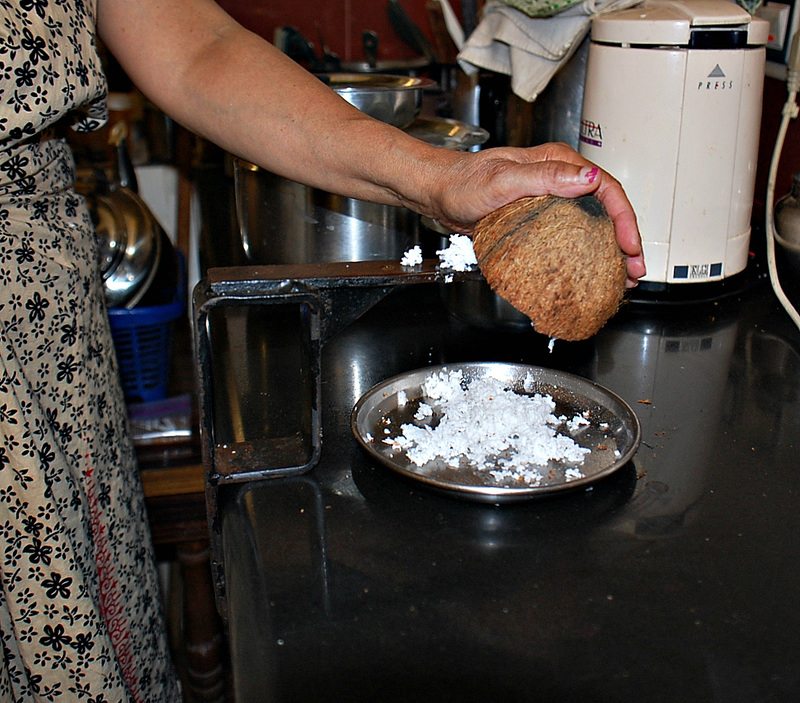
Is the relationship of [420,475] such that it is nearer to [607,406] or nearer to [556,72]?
[607,406]

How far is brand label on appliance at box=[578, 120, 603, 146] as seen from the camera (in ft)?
3.39

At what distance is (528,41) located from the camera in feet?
3.90

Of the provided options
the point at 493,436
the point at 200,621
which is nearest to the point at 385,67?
the point at 200,621

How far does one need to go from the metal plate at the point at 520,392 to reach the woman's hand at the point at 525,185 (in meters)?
0.12

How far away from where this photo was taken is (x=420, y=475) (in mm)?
595

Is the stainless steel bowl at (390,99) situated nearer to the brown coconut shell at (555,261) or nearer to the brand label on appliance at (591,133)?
the brand label on appliance at (591,133)

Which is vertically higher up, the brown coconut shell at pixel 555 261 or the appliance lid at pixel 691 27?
the appliance lid at pixel 691 27

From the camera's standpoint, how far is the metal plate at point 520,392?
591 mm

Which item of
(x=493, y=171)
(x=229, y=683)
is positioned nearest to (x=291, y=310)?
(x=493, y=171)

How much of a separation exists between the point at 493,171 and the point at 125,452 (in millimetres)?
525

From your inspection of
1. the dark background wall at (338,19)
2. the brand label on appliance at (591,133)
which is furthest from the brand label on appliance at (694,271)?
the dark background wall at (338,19)

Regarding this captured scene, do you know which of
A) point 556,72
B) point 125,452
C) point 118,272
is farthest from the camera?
point 118,272

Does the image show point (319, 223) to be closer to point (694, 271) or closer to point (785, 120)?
point (694, 271)

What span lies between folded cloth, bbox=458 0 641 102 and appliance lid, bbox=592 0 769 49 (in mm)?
92
